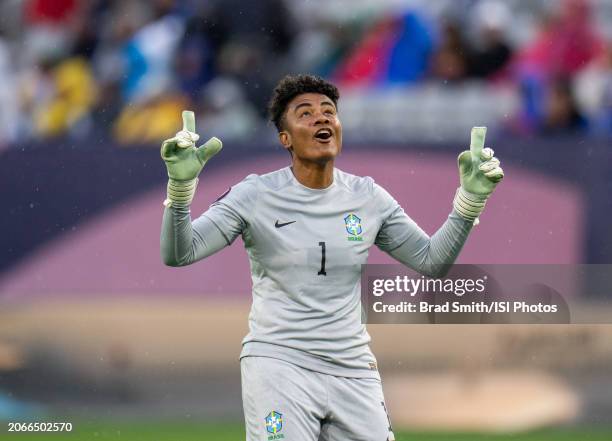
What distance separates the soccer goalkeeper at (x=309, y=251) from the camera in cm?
409

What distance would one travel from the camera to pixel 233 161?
7.73 metres

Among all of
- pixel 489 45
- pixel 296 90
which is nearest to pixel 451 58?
pixel 489 45

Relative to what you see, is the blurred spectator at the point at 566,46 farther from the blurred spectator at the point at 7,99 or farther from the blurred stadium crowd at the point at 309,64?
the blurred spectator at the point at 7,99

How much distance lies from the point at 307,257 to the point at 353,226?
231 mm

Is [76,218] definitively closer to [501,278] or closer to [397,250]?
[501,278]

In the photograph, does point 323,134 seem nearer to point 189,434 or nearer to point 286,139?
point 286,139

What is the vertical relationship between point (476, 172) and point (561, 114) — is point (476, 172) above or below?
below

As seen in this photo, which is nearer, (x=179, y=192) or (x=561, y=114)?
(x=179, y=192)

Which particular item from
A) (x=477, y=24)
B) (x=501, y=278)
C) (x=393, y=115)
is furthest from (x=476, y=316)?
(x=477, y=24)

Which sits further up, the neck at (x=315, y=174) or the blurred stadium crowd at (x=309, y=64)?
the blurred stadium crowd at (x=309, y=64)

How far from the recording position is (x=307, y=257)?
4.25m

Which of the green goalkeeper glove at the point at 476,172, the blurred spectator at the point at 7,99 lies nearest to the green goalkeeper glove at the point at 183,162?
the green goalkeeper glove at the point at 476,172

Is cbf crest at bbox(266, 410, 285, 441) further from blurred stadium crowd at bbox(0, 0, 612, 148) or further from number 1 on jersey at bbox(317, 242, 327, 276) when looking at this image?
blurred stadium crowd at bbox(0, 0, 612, 148)

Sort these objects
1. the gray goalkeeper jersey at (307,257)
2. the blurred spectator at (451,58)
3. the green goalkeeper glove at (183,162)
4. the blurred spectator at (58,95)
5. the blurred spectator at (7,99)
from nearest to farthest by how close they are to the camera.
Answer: the green goalkeeper glove at (183,162), the gray goalkeeper jersey at (307,257), the blurred spectator at (7,99), the blurred spectator at (451,58), the blurred spectator at (58,95)
